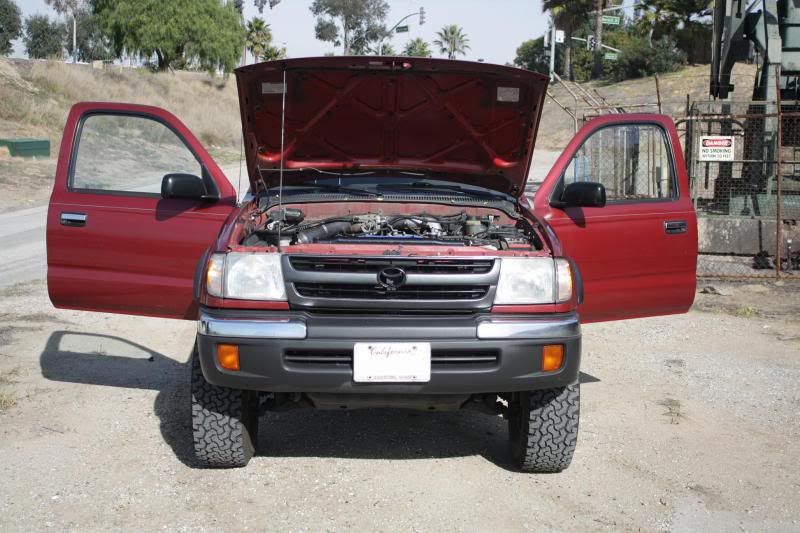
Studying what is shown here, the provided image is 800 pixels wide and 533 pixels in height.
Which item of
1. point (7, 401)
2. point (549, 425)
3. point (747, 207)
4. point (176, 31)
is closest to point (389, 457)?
point (549, 425)

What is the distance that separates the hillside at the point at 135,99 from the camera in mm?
23212

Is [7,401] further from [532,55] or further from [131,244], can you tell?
[532,55]

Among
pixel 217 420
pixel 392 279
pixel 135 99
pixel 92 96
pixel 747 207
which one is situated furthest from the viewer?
pixel 135 99

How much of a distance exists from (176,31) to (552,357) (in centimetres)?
5520

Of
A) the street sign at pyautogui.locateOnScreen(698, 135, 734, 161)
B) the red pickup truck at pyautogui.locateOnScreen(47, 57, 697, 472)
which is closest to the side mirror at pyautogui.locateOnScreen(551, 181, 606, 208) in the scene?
the red pickup truck at pyautogui.locateOnScreen(47, 57, 697, 472)

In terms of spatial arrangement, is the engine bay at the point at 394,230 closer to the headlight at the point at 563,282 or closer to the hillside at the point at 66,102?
the headlight at the point at 563,282

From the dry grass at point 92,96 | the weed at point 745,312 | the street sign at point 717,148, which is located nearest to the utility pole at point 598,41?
the dry grass at point 92,96

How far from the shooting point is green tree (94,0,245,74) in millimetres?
54844

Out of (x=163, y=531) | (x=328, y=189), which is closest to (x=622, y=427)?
(x=328, y=189)

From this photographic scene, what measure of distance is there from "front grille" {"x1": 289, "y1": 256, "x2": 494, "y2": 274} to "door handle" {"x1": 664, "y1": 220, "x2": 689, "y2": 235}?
177 centimetres

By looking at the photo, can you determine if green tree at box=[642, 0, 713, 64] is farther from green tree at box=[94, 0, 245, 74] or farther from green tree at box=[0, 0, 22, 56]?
green tree at box=[0, 0, 22, 56]

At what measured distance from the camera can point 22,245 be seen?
40.8 ft

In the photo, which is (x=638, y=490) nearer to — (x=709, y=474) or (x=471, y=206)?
(x=709, y=474)

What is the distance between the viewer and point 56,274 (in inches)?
213
